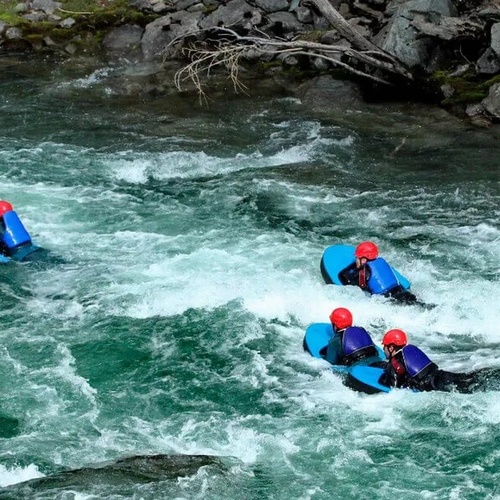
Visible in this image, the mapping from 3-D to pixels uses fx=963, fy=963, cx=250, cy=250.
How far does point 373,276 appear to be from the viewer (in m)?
11.4

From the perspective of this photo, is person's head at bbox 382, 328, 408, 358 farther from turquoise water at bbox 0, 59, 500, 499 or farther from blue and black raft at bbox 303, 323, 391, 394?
turquoise water at bbox 0, 59, 500, 499

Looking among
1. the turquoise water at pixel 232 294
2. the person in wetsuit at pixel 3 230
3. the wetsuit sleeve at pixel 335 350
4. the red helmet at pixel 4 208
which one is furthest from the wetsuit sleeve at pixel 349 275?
the red helmet at pixel 4 208

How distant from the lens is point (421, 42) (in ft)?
56.7

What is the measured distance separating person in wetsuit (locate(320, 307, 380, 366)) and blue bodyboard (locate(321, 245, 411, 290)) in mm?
1459

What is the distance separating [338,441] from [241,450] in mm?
924

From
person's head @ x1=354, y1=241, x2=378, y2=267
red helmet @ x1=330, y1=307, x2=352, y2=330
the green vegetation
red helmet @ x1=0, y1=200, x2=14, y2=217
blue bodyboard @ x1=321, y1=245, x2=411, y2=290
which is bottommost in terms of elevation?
blue bodyboard @ x1=321, y1=245, x2=411, y2=290

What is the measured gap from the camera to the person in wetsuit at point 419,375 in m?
9.64

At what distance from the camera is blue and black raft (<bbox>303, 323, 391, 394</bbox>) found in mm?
9750

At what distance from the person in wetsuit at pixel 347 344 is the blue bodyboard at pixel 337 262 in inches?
57.5

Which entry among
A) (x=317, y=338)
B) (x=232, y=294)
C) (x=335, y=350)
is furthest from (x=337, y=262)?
(x=335, y=350)

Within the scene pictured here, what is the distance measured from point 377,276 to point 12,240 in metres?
4.73

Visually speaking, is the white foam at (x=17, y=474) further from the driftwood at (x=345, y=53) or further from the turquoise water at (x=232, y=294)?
the driftwood at (x=345, y=53)

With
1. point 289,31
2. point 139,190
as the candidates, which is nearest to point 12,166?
point 139,190

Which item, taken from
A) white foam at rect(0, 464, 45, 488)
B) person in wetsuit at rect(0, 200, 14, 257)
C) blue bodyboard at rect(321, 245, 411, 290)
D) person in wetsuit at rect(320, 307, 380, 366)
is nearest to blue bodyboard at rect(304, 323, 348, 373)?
person in wetsuit at rect(320, 307, 380, 366)
